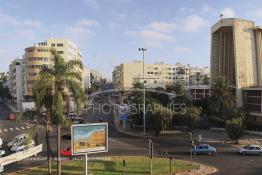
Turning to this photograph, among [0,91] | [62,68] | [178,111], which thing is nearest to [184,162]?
[62,68]

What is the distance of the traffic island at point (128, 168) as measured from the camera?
125 ft

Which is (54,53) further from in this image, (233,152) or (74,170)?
(233,152)

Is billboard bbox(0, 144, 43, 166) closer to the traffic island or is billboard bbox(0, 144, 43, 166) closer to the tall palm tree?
the traffic island

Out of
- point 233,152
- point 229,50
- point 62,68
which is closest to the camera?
point 62,68

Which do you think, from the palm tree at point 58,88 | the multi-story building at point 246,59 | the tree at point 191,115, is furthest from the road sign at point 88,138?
the multi-story building at point 246,59

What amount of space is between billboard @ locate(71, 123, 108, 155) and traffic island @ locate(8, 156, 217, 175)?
3.87 m

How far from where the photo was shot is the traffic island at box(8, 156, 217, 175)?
38000 millimetres

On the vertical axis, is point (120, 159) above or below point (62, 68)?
below

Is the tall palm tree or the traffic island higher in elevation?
the tall palm tree

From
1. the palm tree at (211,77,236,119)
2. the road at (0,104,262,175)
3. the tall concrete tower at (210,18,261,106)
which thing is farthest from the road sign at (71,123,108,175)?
the tall concrete tower at (210,18,261,106)

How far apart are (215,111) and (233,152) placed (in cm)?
2761

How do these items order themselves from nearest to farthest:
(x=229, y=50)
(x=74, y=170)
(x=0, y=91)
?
(x=74, y=170) < (x=229, y=50) < (x=0, y=91)

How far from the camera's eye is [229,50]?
92.6 meters

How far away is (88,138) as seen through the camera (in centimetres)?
3481
